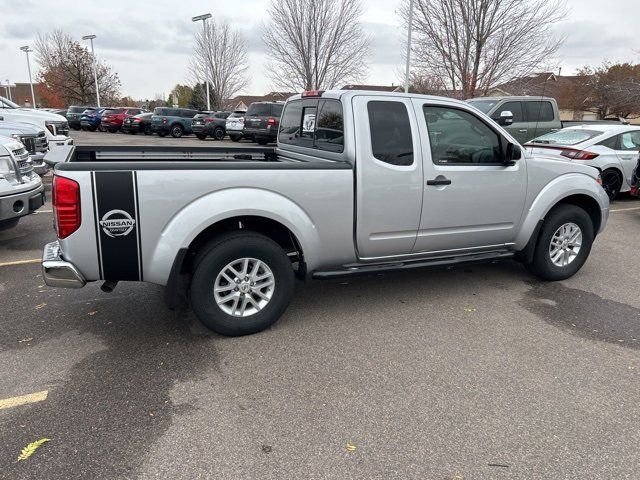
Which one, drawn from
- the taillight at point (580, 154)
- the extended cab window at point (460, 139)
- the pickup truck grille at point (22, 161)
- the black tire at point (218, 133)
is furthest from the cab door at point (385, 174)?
the black tire at point (218, 133)

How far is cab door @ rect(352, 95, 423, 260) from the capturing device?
12.9 ft

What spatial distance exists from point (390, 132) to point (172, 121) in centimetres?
2499

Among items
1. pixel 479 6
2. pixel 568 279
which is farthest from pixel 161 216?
pixel 479 6

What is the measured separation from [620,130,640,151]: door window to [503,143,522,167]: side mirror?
6.41m

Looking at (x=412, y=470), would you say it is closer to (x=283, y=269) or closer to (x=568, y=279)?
(x=283, y=269)

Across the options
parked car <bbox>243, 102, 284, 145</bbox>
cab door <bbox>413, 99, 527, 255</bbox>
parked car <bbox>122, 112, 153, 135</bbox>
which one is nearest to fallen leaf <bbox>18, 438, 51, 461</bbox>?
cab door <bbox>413, 99, 527, 255</bbox>

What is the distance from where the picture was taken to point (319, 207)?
3775 millimetres

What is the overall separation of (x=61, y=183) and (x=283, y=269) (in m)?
1.64

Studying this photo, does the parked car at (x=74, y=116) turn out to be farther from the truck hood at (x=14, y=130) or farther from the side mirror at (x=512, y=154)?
the side mirror at (x=512, y=154)

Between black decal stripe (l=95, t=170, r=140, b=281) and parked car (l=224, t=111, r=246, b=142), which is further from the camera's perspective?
parked car (l=224, t=111, r=246, b=142)

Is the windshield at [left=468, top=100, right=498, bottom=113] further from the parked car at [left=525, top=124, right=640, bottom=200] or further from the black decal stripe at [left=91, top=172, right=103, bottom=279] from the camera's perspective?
the black decal stripe at [left=91, top=172, right=103, bottom=279]

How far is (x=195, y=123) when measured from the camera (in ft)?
82.5

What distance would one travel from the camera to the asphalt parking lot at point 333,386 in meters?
2.47

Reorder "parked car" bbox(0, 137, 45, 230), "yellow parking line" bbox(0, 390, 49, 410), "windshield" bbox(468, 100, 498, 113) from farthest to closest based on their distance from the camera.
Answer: "windshield" bbox(468, 100, 498, 113), "parked car" bbox(0, 137, 45, 230), "yellow parking line" bbox(0, 390, 49, 410)
